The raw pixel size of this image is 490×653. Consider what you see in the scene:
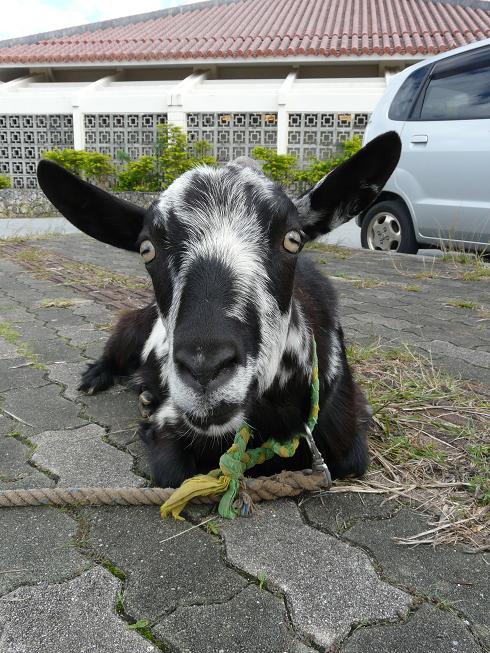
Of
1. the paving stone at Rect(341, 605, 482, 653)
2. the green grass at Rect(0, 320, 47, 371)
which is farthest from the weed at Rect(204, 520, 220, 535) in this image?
the green grass at Rect(0, 320, 47, 371)

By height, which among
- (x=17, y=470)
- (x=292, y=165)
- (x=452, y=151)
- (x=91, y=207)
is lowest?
(x=17, y=470)

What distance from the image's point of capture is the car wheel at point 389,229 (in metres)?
7.38

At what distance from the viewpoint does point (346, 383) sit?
8.36 feet

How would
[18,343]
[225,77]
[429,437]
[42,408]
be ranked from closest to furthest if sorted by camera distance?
1. [429,437]
2. [42,408]
3. [18,343]
4. [225,77]

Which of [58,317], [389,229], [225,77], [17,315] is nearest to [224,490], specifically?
[58,317]

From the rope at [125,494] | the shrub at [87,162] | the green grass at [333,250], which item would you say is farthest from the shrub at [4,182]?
the rope at [125,494]

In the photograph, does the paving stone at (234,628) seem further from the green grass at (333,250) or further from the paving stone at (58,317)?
the green grass at (333,250)

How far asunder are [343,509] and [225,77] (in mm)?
21437

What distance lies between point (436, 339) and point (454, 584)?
2749 mm

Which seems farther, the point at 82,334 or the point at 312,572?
the point at 82,334

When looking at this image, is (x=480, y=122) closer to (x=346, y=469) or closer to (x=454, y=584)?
(x=346, y=469)

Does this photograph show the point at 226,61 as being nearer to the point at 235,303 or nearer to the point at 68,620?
the point at 235,303

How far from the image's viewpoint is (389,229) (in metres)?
7.83

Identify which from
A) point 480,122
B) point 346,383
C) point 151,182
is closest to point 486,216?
point 480,122
